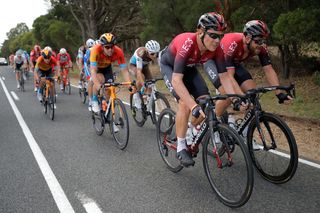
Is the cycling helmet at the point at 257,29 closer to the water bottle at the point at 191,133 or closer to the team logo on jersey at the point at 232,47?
the team logo on jersey at the point at 232,47

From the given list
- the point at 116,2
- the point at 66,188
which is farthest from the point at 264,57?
the point at 116,2

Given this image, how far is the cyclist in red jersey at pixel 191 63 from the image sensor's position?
4090mm

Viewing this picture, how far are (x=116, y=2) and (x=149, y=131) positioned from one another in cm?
2322

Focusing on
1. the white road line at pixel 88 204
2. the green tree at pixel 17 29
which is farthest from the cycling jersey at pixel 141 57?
the green tree at pixel 17 29

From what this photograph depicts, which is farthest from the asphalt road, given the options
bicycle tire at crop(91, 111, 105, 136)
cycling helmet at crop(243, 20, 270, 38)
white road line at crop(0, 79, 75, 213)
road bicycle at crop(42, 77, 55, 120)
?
road bicycle at crop(42, 77, 55, 120)

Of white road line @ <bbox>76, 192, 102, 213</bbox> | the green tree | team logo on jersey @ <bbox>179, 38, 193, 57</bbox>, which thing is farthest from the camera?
the green tree

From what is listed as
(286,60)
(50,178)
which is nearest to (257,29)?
(50,178)

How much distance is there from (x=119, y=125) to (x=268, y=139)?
10.1 ft

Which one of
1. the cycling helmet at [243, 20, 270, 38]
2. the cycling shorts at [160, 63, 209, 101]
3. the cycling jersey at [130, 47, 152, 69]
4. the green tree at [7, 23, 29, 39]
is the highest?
the green tree at [7, 23, 29, 39]

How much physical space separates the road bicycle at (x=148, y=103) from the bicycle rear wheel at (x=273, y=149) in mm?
2794

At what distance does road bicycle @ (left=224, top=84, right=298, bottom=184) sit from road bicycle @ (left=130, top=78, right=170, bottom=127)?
2.76 meters

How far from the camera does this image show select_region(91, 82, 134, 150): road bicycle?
6.36 m

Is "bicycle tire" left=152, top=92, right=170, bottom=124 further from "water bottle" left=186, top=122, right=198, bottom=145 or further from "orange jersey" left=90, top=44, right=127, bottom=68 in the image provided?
"water bottle" left=186, top=122, right=198, bottom=145

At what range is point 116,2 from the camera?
94.4 feet
